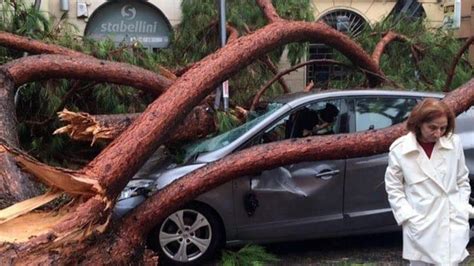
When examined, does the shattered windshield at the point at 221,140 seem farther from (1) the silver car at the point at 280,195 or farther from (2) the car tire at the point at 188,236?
(2) the car tire at the point at 188,236

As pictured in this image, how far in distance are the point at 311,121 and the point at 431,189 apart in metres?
2.45

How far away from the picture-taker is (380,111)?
20.8ft

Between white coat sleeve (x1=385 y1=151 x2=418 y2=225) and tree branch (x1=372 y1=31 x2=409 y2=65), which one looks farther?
tree branch (x1=372 y1=31 x2=409 y2=65)

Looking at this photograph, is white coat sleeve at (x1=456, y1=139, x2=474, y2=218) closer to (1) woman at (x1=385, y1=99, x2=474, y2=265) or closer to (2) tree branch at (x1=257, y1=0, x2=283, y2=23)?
(1) woman at (x1=385, y1=99, x2=474, y2=265)

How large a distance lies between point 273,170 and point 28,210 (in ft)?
7.60

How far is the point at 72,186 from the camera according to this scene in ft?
14.5

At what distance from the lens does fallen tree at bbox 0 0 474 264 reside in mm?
4203

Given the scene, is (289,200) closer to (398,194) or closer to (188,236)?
(188,236)

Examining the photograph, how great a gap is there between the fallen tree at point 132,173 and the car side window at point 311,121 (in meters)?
0.68

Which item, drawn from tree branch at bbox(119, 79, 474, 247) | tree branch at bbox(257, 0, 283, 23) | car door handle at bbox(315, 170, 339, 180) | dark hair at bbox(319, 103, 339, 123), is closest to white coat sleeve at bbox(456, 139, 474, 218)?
tree branch at bbox(119, 79, 474, 247)

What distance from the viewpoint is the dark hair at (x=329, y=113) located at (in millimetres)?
6207

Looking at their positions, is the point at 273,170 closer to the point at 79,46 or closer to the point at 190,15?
the point at 79,46

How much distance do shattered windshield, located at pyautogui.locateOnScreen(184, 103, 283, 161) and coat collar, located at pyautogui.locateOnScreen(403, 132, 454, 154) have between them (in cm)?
233

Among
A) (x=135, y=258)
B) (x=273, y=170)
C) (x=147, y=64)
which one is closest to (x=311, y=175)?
(x=273, y=170)
